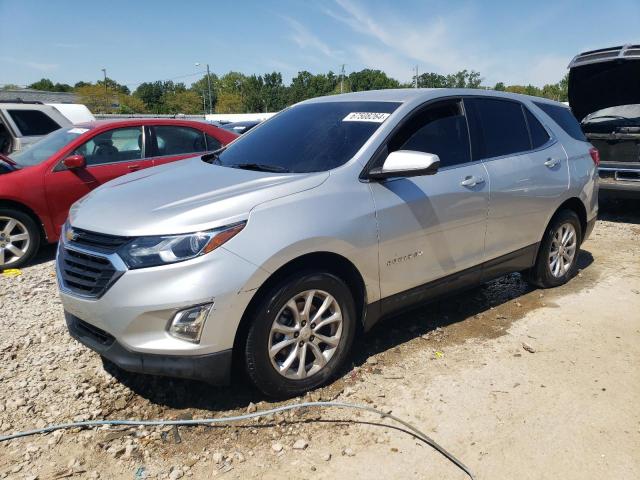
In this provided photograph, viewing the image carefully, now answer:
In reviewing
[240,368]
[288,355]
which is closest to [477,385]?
[288,355]

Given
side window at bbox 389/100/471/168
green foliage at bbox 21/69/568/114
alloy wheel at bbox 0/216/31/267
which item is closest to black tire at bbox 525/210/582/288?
side window at bbox 389/100/471/168

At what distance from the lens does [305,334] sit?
2934 millimetres

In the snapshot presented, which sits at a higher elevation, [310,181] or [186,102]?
[186,102]

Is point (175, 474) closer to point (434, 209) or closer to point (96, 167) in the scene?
point (434, 209)

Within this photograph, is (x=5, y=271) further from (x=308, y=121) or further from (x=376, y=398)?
(x=376, y=398)

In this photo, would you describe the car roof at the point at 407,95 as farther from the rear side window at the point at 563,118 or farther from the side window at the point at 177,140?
the side window at the point at 177,140

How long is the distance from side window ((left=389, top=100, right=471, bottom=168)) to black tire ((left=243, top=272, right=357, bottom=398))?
1.04 m

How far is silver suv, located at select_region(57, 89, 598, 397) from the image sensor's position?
8.39ft

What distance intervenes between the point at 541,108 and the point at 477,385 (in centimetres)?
280

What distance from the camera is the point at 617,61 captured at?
23.5ft

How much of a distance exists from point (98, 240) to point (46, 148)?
13.6ft

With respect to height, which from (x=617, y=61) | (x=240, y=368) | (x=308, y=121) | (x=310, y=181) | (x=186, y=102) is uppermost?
(x=186, y=102)

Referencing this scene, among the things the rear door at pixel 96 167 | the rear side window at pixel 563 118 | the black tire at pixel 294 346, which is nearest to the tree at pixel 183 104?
the rear door at pixel 96 167

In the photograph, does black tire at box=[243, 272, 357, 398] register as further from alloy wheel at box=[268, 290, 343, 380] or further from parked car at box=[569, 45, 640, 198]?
parked car at box=[569, 45, 640, 198]
